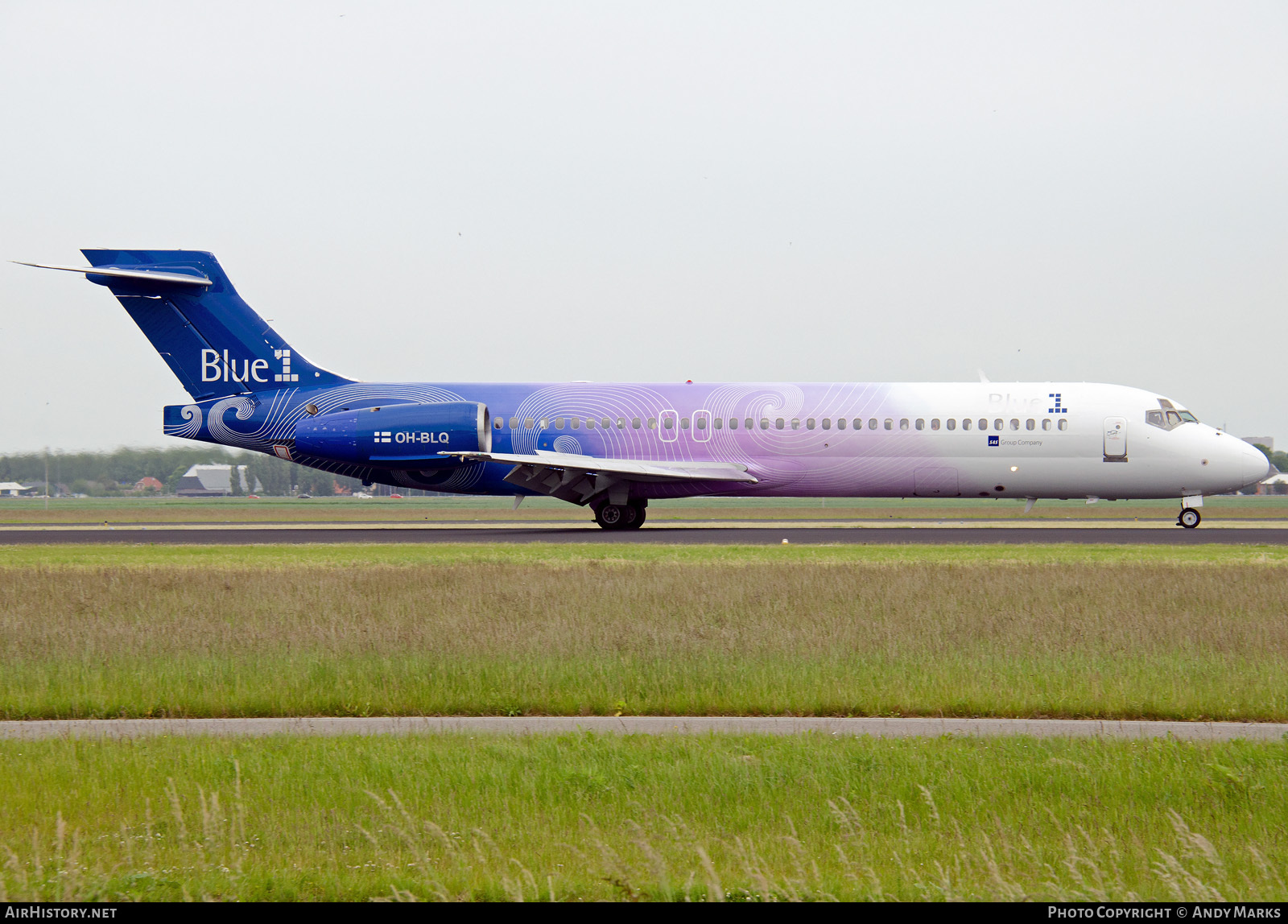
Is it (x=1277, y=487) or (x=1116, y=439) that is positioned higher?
(x=1116, y=439)

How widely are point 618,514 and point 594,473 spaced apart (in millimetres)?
2380

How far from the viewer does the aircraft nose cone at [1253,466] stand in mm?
32969

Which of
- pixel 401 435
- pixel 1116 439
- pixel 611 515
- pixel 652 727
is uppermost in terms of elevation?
pixel 401 435

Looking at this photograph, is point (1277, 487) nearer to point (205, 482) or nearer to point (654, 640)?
point (205, 482)

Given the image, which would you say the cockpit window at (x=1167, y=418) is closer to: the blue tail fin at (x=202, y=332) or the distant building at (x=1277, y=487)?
the blue tail fin at (x=202, y=332)

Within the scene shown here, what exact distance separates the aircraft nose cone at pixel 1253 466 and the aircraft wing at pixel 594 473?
14.2 meters

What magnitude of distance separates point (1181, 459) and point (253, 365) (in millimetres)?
27821

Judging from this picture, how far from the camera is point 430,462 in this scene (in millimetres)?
33625

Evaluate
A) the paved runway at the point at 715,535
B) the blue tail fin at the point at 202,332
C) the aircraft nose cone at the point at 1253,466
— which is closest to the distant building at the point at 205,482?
the paved runway at the point at 715,535

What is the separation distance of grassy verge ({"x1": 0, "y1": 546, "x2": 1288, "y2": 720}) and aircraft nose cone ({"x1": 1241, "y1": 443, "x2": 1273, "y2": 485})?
14.6 m

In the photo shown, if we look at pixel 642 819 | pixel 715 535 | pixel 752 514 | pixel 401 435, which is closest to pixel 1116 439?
pixel 715 535

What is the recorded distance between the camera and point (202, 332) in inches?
1378

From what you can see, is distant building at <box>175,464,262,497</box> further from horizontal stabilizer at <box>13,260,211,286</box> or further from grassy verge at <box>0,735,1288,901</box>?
grassy verge at <box>0,735,1288,901</box>

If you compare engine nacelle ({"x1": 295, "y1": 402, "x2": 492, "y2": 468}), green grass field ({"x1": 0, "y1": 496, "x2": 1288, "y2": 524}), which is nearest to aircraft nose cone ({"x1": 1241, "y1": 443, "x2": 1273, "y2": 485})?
green grass field ({"x1": 0, "y1": 496, "x2": 1288, "y2": 524})
